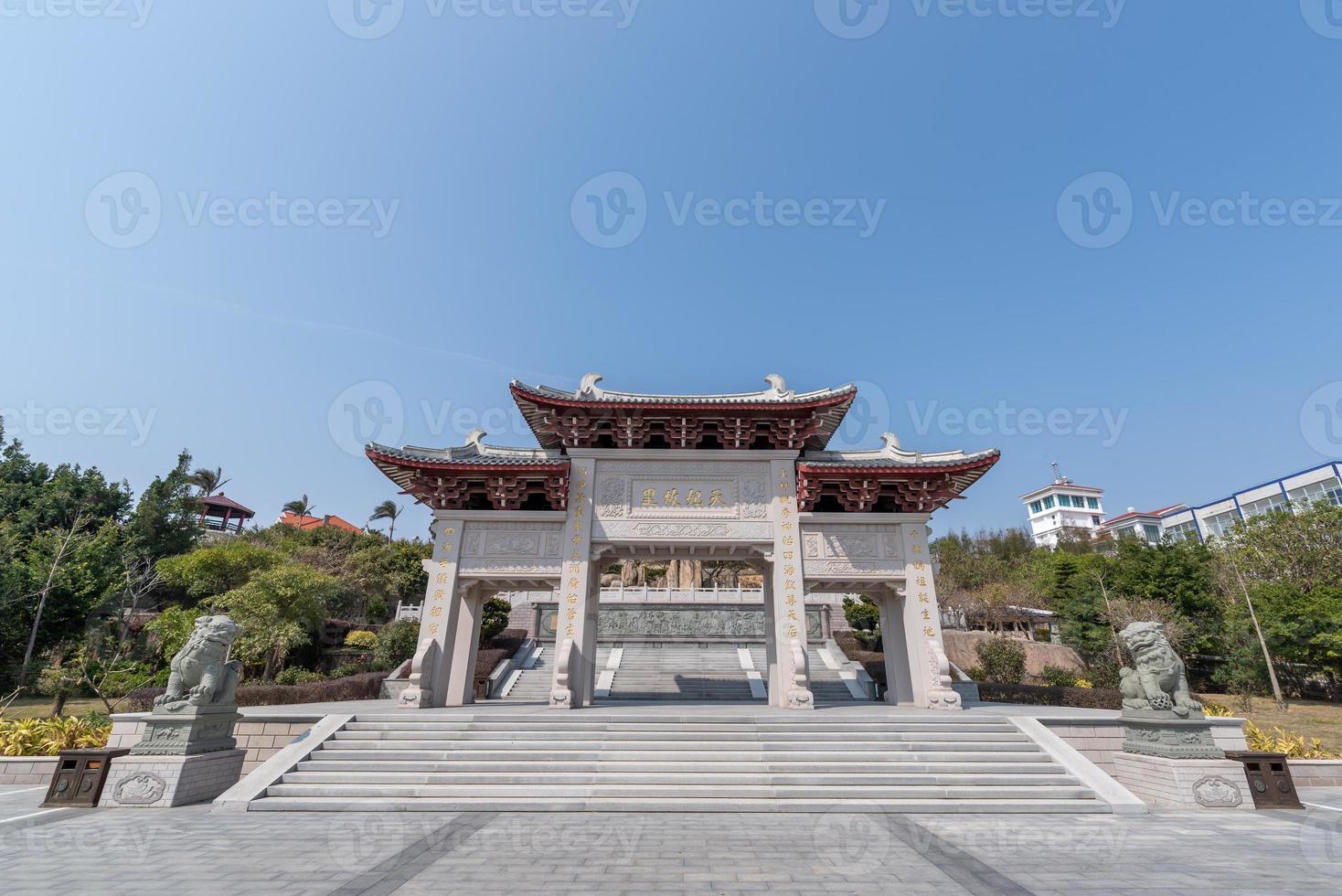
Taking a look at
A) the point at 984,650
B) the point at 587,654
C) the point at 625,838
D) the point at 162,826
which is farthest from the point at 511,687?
the point at 984,650

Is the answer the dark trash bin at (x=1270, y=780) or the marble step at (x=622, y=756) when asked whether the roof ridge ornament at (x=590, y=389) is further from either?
the dark trash bin at (x=1270, y=780)

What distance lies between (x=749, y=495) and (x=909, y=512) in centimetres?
366

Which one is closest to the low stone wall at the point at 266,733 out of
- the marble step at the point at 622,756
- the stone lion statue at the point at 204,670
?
the stone lion statue at the point at 204,670

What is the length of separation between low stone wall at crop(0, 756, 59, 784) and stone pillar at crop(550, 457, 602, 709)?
8217 mm

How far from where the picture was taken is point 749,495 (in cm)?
1307

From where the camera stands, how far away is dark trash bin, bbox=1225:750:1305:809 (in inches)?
308

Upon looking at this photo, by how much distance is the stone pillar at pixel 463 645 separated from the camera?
12.4 meters

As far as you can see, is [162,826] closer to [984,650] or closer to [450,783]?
[450,783]

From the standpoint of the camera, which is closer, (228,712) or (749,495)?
(228,712)

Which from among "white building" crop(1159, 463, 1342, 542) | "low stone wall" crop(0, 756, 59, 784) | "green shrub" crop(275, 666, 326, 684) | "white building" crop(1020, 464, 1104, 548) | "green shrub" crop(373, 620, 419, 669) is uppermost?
"white building" crop(1020, 464, 1104, 548)

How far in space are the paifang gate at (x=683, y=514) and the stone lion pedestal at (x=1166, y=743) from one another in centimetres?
338
